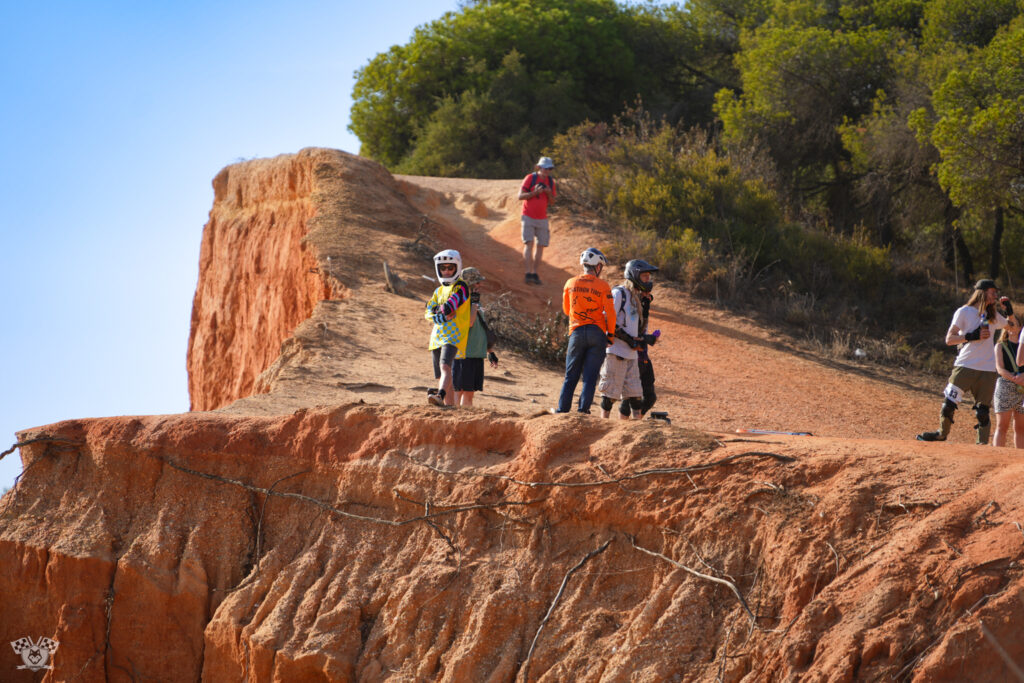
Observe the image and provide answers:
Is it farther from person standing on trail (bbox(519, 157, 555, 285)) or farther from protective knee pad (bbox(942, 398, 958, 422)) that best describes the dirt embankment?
person standing on trail (bbox(519, 157, 555, 285))

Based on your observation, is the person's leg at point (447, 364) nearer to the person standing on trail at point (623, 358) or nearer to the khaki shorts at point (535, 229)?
the person standing on trail at point (623, 358)

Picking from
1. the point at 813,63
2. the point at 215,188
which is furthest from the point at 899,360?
the point at 215,188

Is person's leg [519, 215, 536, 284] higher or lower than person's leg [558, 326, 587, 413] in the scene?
higher

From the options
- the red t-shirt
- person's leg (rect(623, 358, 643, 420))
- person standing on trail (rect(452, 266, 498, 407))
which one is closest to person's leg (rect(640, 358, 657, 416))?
person's leg (rect(623, 358, 643, 420))

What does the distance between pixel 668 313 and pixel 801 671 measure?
470 inches

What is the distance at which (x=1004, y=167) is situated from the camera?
17047mm

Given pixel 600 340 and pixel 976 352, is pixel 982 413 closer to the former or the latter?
pixel 976 352

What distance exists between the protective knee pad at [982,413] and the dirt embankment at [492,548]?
2165mm

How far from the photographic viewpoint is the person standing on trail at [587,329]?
781cm

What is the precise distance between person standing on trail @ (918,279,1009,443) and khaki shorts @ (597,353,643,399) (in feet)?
7.79

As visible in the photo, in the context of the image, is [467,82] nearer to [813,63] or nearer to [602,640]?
[813,63]

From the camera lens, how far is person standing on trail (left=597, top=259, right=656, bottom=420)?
7.98m

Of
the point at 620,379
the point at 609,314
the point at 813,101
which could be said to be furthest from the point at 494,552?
the point at 813,101

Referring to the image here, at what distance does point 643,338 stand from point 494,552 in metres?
2.91
